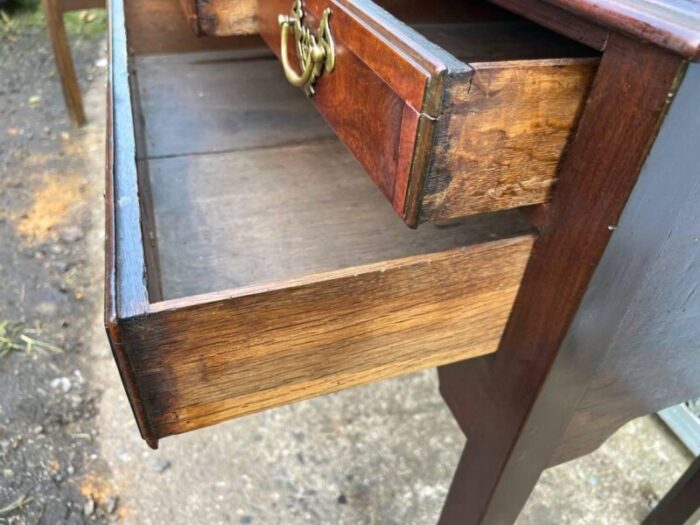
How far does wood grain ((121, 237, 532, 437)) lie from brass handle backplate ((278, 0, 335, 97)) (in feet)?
0.64

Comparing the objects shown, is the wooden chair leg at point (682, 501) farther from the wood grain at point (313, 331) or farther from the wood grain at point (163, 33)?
the wood grain at point (163, 33)

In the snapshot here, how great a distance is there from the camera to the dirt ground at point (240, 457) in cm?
117

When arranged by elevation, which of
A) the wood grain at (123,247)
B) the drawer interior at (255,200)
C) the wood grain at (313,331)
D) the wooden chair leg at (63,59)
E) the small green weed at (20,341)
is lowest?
the small green weed at (20,341)

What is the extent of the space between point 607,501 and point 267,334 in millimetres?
987

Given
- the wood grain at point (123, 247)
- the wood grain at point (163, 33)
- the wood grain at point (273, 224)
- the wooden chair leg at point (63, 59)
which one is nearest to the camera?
the wood grain at point (123, 247)

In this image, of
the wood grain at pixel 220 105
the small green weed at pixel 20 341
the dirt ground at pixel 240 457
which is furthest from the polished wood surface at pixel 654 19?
the small green weed at pixel 20 341

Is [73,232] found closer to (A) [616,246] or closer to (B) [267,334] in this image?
(B) [267,334]

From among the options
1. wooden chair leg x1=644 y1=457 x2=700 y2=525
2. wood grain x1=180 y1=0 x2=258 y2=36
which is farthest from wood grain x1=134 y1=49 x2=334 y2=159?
wooden chair leg x1=644 y1=457 x2=700 y2=525

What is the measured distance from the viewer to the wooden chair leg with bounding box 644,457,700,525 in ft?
3.19

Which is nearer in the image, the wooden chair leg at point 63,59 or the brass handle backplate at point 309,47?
the brass handle backplate at point 309,47

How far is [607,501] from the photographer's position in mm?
1209

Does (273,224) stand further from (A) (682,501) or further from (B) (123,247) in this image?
(A) (682,501)

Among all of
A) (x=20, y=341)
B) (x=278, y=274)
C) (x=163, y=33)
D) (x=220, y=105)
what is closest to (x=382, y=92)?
(x=278, y=274)

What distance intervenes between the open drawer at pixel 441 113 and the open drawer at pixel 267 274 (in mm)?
84
